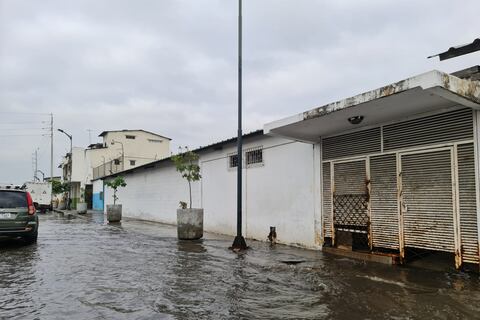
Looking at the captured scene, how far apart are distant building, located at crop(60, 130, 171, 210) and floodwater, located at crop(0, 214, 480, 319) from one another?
132 ft

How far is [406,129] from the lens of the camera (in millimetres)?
9070

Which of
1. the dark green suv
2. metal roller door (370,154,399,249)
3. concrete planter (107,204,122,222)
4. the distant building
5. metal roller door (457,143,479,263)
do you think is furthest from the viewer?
the distant building

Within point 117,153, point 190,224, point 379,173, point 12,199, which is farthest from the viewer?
point 117,153

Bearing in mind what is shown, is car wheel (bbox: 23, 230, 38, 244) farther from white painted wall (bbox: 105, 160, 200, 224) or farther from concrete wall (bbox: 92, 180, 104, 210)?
concrete wall (bbox: 92, 180, 104, 210)

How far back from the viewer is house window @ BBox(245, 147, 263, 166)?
14254 mm

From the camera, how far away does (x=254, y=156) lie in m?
14.6

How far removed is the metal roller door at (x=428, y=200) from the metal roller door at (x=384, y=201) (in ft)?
0.81

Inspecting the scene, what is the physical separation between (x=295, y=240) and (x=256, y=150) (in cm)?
352

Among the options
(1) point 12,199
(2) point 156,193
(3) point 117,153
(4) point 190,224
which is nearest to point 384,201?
(4) point 190,224

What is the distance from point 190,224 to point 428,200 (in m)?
8.00

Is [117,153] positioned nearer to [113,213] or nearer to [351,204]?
[113,213]

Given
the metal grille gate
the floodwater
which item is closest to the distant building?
the floodwater

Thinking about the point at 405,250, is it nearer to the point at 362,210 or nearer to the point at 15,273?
the point at 362,210

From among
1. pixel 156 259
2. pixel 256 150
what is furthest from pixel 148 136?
pixel 156 259
